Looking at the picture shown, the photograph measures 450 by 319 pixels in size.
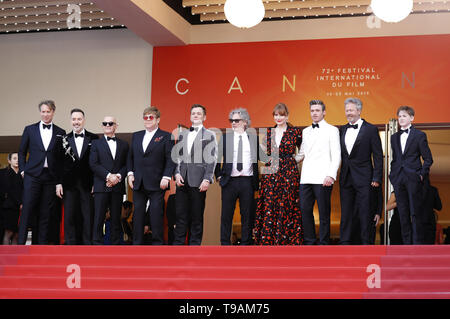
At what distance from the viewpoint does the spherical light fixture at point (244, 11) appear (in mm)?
7531

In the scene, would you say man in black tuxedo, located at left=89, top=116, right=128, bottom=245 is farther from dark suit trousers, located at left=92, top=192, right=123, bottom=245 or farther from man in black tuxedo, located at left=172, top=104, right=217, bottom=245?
man in black tuxedo, located at left=172, top=104, right=217, bottom=245

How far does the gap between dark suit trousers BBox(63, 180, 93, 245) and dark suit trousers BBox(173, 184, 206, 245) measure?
36.3 inches

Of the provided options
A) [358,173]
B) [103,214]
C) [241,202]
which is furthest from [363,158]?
[103,214]

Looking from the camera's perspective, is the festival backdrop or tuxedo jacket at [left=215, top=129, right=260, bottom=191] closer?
tuxedo jacket at [left=215, top=129, right=260, bottom=191]

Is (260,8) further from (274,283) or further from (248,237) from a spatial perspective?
(274,283)

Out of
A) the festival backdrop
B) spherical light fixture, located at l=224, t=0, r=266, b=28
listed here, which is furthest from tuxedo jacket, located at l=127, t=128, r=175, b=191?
the festival backdrop

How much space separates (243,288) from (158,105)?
5382 millimetres

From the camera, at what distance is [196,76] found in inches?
410

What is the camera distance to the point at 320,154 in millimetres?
6613

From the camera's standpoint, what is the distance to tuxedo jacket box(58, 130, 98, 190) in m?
6.96

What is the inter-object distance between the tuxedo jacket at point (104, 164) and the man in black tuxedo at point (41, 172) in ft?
1.21

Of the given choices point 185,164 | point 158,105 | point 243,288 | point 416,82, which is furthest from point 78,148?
point 416,82

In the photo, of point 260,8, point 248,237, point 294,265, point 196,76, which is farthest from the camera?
point 196,76
